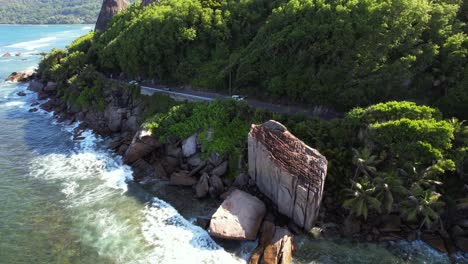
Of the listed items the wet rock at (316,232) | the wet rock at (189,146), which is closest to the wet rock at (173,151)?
the wet rock at (189,146)

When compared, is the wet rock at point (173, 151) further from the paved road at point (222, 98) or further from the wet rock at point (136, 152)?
the paved road at point (222, 98)

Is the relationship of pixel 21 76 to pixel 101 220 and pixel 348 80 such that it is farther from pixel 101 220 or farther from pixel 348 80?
pixel 348 80

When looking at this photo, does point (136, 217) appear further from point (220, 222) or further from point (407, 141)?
point (407, 141)

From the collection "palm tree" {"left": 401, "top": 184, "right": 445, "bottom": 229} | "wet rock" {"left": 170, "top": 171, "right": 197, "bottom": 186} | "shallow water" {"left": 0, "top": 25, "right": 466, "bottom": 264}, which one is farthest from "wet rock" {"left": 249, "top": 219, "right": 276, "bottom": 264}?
"palm tree" {"left": 401, "top": 184, "right": 445, "bottom": 229}

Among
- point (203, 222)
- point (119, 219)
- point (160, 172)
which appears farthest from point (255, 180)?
point (119, 219)

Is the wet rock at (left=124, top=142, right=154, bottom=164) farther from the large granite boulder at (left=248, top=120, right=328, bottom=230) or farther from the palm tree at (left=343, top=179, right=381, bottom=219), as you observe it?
the palm tree at (left=343, top=179, right=381, bottom=219)
